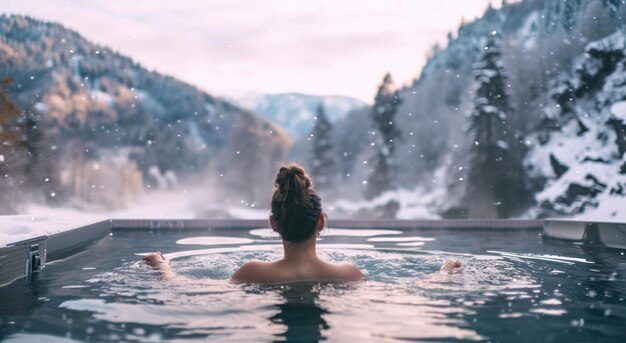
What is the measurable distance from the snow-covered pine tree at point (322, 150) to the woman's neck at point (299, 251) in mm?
26976

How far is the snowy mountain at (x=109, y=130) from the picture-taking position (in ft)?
142

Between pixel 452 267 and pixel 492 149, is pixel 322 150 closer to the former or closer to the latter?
pixel 492 149

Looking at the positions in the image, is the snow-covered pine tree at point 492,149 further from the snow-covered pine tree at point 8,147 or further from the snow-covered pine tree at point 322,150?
the snow-covered pine tree at point 8,147

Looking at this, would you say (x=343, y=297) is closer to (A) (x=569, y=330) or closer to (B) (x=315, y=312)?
(B) (x=315, y=312)

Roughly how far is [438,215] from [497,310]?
2680cm

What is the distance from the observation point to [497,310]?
328 cm

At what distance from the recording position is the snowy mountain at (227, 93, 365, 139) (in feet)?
368

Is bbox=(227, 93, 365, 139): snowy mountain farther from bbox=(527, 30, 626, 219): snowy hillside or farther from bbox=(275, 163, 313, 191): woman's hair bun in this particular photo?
bbox=(275, 163, 313, 191): woman's hair bun

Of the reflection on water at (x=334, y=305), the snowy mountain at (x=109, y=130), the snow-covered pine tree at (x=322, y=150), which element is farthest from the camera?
the snowy mountain at (x=109, y=130)

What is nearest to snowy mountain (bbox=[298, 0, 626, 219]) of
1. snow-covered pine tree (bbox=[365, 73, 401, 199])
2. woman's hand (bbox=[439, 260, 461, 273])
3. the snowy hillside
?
the snowy hillside

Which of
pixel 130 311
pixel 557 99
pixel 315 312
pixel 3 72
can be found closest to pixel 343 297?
pixel 315 312

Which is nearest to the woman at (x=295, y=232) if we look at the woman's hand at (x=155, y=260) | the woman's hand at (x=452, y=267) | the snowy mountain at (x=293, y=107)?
the woman's hand at (x=155, y=260)

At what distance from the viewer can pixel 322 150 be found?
31422 mm

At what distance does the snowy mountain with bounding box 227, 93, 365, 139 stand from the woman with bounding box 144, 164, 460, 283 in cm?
10536
